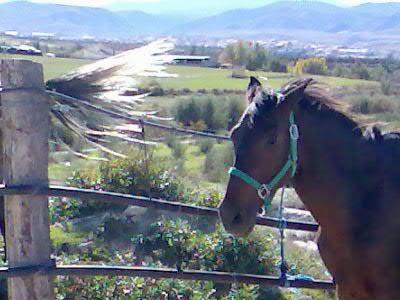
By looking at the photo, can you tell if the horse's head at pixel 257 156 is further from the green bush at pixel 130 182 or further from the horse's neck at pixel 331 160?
the green bush at pixel 130 182

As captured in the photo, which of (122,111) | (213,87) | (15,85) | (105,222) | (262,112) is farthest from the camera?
(213,87)

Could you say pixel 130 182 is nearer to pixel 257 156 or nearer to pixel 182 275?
pixel 182 275

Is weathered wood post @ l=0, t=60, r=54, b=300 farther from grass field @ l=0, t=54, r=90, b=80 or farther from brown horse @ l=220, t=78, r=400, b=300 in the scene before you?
brown horse @ l=220, t=78, r=400, b=300

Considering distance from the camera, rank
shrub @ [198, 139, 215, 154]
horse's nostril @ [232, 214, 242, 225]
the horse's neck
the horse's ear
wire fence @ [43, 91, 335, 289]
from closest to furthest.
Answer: horse's nostril @ [232, 214, 242, 225] → the horse's neck → the horse's ear → wire fence @ [43, 91, 335, 289] → shrub @ [198, 139, 215, 154]

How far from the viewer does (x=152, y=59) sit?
453 cm

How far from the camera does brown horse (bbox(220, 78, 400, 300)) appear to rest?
3.80 meters

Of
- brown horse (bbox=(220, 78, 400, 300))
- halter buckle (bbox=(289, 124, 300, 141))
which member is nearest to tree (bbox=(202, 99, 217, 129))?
brown horse (bbox=(220, 78, 400, 300))

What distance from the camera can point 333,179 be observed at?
3.90 metres

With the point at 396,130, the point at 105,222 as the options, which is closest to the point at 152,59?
the point at 396,130

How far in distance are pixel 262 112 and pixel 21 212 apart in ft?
4.74

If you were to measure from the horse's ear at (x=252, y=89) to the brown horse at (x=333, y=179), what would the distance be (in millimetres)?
96

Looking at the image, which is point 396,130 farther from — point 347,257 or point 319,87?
point 347,257

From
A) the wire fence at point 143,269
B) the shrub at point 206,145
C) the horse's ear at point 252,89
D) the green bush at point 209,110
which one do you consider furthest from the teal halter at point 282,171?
the green bush at point 209,110

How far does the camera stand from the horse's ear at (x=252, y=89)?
13.4 feet
